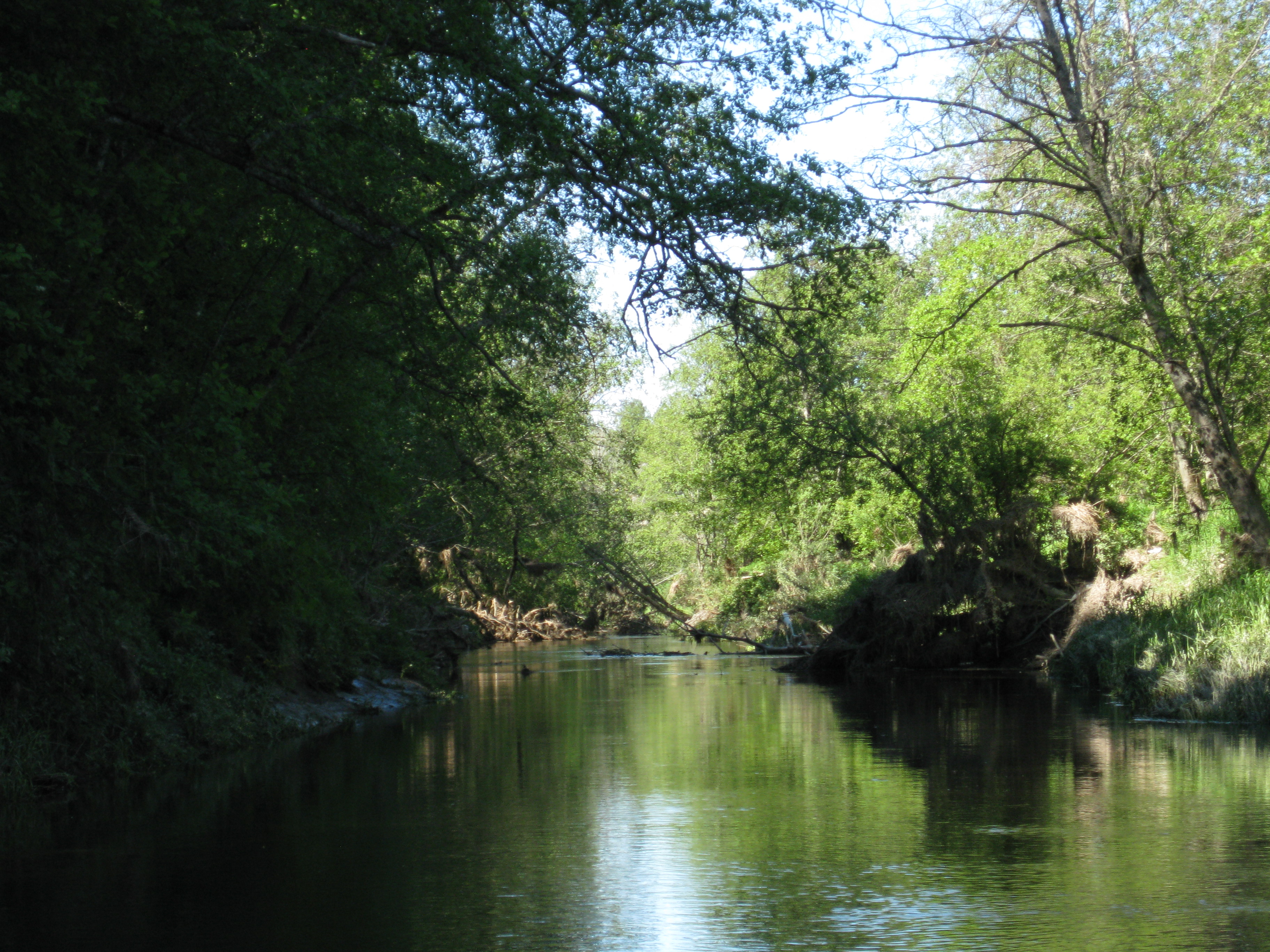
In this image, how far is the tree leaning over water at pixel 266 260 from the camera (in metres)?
8.84

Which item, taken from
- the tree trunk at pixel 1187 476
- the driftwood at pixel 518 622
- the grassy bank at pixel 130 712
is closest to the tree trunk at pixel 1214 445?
the tree trunk at pixel 1187 476

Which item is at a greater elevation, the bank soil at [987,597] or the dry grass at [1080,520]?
the dry grass at [1080,520]

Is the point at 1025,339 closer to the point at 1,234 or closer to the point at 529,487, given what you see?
the point at 529,487

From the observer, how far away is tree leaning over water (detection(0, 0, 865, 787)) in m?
8.84

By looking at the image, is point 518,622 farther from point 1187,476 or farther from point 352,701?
point 352,701

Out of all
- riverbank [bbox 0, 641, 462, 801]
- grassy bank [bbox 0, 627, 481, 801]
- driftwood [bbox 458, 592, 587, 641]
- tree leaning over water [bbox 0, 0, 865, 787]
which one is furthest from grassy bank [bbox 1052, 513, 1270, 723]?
driftwood [bbox 458, 592, 587, 641]

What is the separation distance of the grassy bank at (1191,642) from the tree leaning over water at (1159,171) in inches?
49.4

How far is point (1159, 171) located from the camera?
2012 centimetres

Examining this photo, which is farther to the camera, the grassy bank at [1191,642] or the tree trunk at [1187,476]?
the tree trunk at [1187,476]

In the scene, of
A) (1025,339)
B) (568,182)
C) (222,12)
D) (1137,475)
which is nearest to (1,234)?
(222,12)

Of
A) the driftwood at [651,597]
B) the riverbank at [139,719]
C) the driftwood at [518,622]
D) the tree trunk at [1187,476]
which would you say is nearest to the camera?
the riverbank at [139,719]

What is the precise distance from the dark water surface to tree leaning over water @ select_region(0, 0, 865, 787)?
197 centimetres

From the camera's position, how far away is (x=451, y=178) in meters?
11.0

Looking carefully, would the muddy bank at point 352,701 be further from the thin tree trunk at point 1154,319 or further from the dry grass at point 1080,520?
the thin tree trunk at point 1154,319
